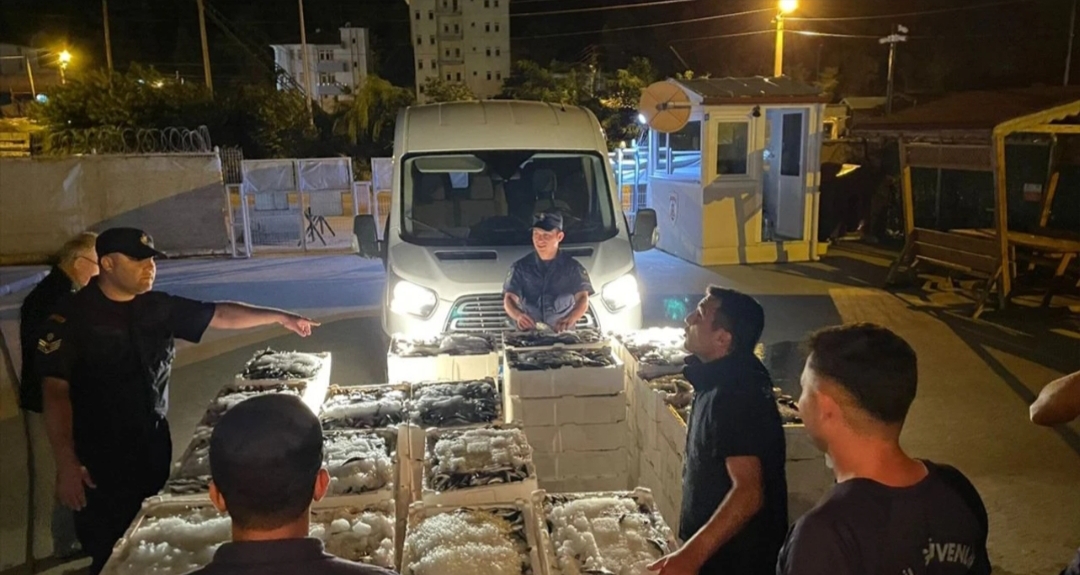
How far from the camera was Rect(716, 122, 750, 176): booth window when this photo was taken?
14.0m

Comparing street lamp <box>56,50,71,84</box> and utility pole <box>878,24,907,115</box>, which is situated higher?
street lamp <box>56,50,71,84</box>

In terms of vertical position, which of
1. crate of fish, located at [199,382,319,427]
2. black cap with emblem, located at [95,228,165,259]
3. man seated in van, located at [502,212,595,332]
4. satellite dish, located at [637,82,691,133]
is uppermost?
satellite dish, located at [637,82,691,133]

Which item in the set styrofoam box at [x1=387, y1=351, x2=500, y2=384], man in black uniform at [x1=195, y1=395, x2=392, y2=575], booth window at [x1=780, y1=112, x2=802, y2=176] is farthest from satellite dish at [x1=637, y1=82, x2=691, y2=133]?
man in black uniform at [x1=195, y1=395, x2=392, y2=575]

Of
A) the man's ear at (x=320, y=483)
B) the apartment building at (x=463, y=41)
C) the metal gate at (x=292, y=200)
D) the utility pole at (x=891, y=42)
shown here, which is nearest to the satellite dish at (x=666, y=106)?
the metal gate at (x=292, y=200)

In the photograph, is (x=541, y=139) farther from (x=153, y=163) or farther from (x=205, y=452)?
(x=153, y=163)

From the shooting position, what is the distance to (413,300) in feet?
20.6

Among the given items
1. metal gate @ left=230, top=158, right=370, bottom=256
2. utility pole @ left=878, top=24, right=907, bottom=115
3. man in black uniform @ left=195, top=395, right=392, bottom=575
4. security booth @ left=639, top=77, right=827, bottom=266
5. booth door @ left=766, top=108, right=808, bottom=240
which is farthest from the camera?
utility pole @ left=878, top=24, right=907, bottom=115

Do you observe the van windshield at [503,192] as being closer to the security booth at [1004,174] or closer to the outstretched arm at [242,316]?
the outstretched arm at [242,316]

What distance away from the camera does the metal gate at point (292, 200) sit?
52.4 ft

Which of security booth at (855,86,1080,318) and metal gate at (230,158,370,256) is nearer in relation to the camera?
security booth at (855,86,1080,318)

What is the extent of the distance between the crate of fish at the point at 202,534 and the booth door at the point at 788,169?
1282 cm

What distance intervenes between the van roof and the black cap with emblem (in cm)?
334

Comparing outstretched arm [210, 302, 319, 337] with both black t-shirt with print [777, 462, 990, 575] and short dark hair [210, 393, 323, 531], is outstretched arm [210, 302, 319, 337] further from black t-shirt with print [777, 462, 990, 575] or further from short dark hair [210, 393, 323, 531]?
black t-shirt with print [777, 462, 990, 575]

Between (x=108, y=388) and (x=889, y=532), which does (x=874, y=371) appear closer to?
(x=889, y=532)
